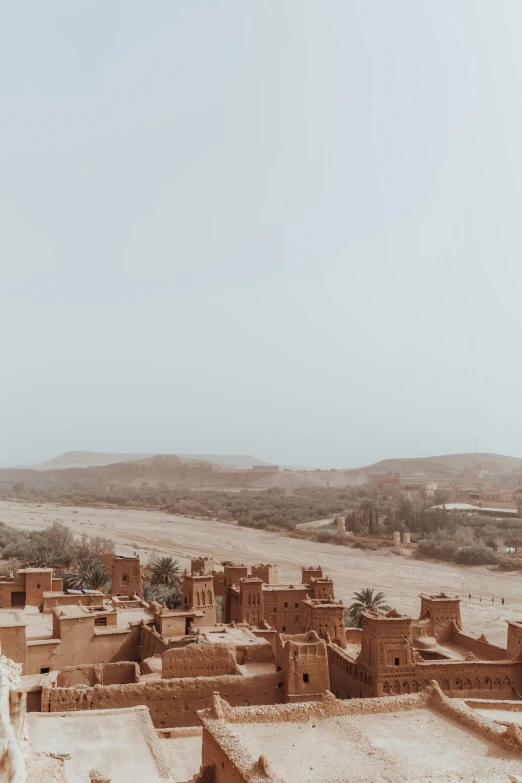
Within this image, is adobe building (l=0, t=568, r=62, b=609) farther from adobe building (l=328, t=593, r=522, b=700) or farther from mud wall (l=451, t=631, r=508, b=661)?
mud wall (l=451, t=631, r=508, b=661)

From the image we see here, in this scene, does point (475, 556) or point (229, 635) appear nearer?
point (229, 635)

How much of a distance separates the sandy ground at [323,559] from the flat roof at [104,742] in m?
21.4

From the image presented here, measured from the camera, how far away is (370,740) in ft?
40.7

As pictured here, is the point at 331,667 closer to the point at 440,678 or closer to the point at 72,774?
the point at 440,678

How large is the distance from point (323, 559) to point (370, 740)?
147ft

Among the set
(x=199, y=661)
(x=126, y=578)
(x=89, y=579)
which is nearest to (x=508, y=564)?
(x=89, y=579)

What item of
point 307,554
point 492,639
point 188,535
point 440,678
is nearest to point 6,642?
point 440,678

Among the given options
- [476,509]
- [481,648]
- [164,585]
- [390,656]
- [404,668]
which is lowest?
[481,648]

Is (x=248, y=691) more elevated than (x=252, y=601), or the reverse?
(x=252, y=601)

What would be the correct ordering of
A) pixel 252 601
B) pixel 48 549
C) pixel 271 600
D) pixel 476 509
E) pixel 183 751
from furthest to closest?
pixel 476 509 → pixel 48 549 → pixel 271 600 → pixel 252 601 → pixel 183 751

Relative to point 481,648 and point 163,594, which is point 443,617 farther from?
point 163,594

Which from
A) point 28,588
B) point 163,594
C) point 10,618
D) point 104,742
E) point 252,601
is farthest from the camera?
point 163,594

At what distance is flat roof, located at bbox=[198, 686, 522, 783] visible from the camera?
10867 mm

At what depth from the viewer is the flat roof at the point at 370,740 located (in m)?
10.9
